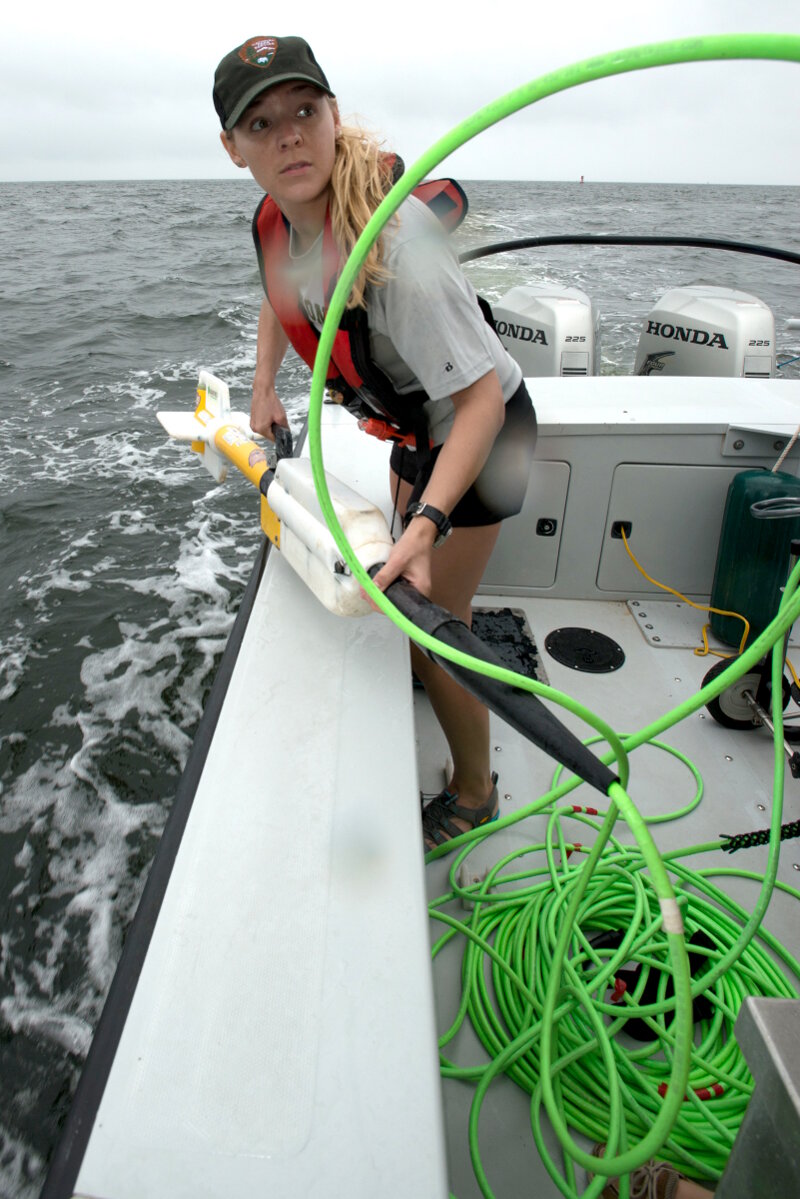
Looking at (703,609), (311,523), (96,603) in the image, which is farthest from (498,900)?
(96,603)

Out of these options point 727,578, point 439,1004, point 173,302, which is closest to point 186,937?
point 439,1004

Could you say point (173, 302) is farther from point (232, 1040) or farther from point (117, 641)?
point (232, 1040)

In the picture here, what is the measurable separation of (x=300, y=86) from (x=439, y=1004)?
1477 millimetres

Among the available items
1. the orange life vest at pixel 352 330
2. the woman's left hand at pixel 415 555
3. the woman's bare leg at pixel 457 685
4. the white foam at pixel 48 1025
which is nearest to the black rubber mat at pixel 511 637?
the woman's bare leg at pixel 457 685

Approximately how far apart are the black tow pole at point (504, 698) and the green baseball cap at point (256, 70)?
689mm

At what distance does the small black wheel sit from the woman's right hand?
4.15 ft

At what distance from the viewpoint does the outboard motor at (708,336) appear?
9.93 ft

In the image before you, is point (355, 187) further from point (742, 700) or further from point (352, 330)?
point (742, 700)

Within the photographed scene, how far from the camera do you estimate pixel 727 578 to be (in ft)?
6.92

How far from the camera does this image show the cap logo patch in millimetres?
957

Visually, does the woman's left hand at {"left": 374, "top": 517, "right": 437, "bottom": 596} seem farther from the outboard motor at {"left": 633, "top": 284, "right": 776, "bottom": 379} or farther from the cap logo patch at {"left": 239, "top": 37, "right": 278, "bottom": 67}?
the outboard motor at {"left": 633, "top": 284, "right": 776, "bottom": 379}

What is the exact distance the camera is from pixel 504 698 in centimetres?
83

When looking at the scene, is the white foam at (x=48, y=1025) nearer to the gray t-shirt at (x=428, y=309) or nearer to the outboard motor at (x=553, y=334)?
the gray t-shirt at (x=428, y=309)

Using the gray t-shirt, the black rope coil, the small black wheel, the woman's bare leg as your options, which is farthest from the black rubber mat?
the gray t-shirt
